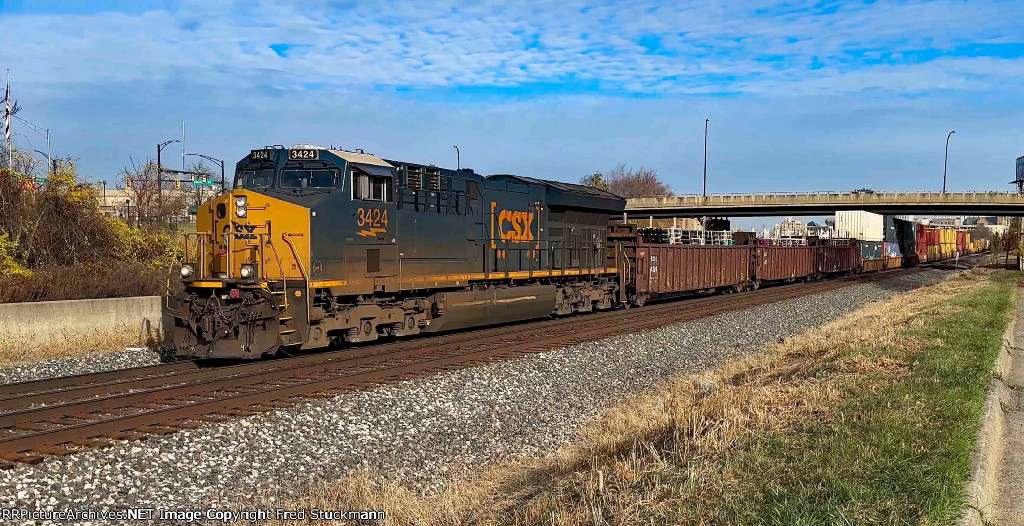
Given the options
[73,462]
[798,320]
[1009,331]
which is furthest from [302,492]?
[798,320]

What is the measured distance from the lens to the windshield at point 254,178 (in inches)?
511

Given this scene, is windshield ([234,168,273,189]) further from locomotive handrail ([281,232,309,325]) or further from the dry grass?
the dry grass

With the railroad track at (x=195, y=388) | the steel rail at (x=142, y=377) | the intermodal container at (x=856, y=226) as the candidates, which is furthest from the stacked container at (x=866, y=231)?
the steel rail at (x=142, y=377)

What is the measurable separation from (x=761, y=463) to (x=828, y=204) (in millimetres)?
69327

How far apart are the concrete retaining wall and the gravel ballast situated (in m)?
7.34

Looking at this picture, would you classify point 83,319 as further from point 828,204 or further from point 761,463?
point 828,204

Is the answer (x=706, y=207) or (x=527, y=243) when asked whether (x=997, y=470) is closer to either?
(x=527, y=243)

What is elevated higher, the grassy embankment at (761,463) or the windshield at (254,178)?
the windshield at (254,178)

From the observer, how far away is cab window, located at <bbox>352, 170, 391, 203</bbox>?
512 inches

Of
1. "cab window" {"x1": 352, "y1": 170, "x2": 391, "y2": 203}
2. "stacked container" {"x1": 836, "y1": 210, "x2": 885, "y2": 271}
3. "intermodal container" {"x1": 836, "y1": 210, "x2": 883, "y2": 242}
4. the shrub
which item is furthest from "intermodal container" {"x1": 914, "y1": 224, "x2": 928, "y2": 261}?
the shrub

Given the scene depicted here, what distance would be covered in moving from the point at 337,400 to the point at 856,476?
21.2 ft

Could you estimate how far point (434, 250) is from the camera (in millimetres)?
15047

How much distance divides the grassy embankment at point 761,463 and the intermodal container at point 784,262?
909 inches

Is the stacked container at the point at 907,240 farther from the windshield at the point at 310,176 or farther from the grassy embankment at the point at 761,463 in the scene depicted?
the windshield at the point at 310,176
